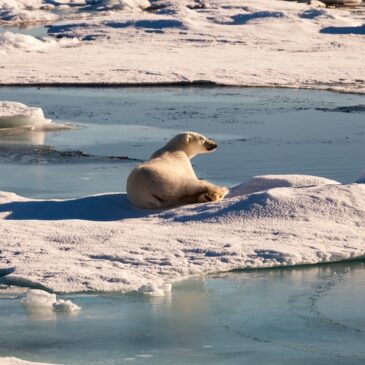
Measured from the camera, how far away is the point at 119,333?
15.3 ft

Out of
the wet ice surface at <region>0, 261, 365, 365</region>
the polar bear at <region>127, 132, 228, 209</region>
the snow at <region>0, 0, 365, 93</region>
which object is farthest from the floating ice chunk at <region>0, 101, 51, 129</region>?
the wet ice surface at <region>0, 261, 365, 365</region>

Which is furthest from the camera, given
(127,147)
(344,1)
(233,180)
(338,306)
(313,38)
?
(344,1)

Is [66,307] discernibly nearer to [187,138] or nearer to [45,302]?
[45,302]

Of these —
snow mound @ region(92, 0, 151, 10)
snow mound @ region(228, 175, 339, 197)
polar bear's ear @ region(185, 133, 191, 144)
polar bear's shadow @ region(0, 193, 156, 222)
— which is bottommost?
polar bear's shadow @ region(0, 193, 156, 222)

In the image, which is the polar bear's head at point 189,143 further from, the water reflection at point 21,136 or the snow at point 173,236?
the water reflection at point 21,136

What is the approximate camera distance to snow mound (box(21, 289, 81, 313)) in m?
5.04

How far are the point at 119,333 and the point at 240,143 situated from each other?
6626 millimetres

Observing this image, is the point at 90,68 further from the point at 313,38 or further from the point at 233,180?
the point at 233,180

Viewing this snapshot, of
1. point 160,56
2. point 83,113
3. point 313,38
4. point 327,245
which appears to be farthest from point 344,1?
point 327,245

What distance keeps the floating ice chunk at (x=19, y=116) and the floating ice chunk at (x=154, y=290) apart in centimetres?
692

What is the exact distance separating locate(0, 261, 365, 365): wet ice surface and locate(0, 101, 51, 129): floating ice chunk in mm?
6741

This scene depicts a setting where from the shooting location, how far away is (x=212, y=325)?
4.79 m

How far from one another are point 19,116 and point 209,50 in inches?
360

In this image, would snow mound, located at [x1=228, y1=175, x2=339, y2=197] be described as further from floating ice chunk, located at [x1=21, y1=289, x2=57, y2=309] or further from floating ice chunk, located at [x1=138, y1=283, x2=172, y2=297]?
floating ice chunk, located at [x1=21, y1=289, x2=57, y2=309]
